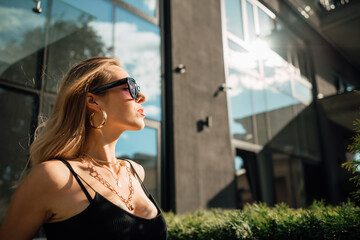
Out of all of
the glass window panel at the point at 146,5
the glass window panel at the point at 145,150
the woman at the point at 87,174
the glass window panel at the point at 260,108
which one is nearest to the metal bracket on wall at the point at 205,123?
the glass window panel at the point at 145,150

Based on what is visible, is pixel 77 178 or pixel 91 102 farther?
pixel 91 102

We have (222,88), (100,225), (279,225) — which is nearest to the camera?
(100,225)

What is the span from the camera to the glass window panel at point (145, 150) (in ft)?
18.4

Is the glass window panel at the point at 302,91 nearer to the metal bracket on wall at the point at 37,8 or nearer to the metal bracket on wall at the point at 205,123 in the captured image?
the metal bracket on wall at the point at 205,123

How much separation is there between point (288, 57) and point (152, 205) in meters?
10.9

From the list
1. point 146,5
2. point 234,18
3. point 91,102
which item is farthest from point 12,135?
point 234,18

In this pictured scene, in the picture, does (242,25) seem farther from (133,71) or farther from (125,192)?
(125,192)

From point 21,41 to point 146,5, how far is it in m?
2.98

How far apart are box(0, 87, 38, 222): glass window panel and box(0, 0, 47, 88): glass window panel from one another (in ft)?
0.84

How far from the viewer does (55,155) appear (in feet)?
4.93

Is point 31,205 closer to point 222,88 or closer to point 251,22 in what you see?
point 222,88

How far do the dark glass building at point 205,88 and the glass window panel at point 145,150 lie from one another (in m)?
0.02

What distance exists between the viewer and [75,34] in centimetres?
530

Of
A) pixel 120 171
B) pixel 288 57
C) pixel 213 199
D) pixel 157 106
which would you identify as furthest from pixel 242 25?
pixel 120 171
